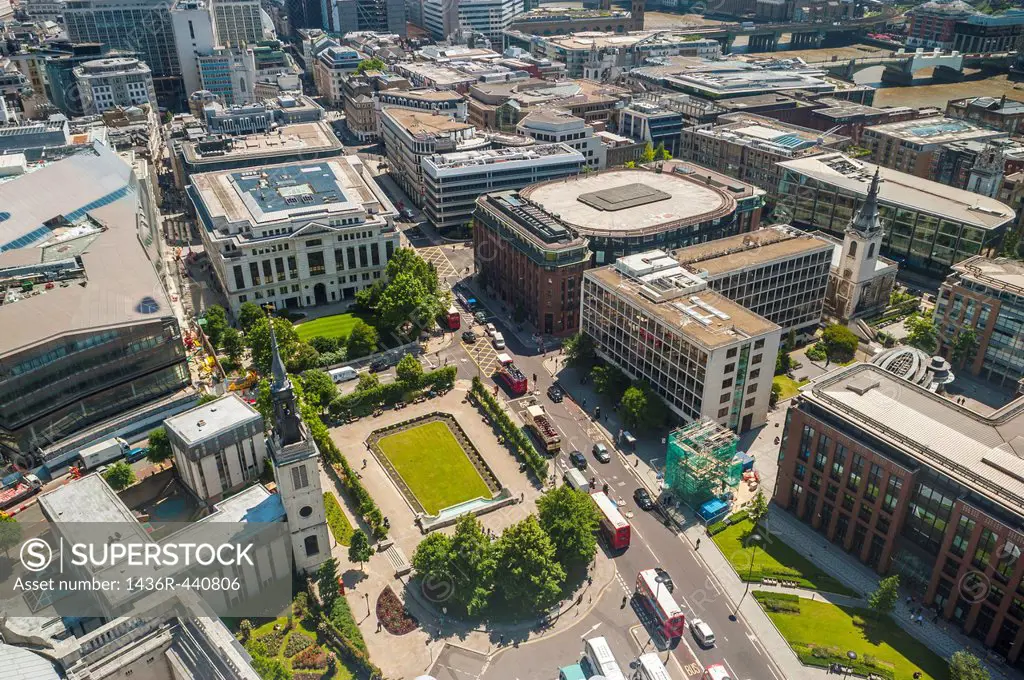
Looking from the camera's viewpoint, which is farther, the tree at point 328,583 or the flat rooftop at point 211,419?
the flat rooftop at point 211,419

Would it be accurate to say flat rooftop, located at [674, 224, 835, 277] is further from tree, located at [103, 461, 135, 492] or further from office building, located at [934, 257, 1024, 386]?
tree, located at [103, 461, 135, 492]

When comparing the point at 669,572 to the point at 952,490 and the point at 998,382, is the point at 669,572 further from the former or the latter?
the point at 998,382

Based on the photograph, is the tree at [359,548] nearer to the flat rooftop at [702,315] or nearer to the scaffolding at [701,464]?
the scaffolding at [701,464]

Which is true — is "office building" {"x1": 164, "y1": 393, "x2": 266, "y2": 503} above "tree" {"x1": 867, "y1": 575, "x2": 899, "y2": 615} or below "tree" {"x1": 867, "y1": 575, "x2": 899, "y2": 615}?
above

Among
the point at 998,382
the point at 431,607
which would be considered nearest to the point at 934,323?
the point at 998,382

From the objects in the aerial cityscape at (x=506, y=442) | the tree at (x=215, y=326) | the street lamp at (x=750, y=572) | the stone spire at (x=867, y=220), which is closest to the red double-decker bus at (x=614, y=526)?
the aerial cityscape at (x=506, y=442)

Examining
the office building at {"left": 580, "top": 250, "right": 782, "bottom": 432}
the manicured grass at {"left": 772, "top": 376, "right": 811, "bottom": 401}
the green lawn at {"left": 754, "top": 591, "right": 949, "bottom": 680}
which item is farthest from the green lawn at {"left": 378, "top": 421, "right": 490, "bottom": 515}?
the manicured grass at {"left": 772, "top": 376, "right": 811, "bottom": 401}

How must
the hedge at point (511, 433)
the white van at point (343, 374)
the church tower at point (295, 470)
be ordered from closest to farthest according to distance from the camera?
the church tower at point (295, 470), the hedge at point (511, 433), the white van at point (343, 374)
